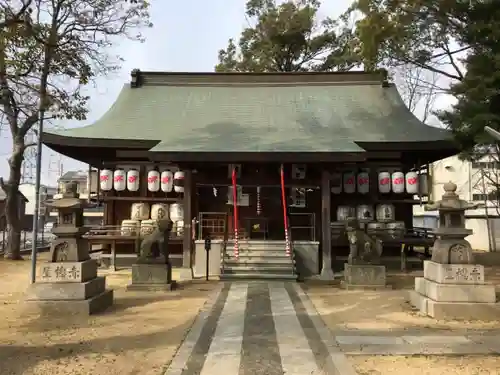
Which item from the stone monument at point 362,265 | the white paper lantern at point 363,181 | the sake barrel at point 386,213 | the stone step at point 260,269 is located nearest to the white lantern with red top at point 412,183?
the sake barrel at point 386,213

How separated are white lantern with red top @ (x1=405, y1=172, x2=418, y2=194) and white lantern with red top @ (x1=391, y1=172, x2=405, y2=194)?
0.17 m

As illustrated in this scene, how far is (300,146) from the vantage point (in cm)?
1460

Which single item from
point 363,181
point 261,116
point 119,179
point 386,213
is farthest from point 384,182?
point 119,179

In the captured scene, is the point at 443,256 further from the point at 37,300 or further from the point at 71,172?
the point at 71,172

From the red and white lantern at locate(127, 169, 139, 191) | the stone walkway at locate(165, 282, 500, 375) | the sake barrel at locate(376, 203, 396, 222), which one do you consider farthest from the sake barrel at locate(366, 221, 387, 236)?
the red and white lantern at locate(127, 169, 139, 191)

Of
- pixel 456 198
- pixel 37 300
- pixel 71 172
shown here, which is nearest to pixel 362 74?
pixel 456 198

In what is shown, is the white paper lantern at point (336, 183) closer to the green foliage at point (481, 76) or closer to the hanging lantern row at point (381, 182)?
the hanging lantern row at point (381, 182)

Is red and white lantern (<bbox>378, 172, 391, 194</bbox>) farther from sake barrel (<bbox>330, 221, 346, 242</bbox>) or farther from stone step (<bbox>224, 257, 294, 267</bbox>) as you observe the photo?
stone step (<bbox>224, 257, 294, 267</bbox>)

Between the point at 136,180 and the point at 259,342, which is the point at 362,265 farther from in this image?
the point at 136,180

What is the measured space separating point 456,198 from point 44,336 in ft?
24.4

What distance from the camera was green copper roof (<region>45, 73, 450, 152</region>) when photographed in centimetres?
1540

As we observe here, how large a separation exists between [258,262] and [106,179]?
6.51 m

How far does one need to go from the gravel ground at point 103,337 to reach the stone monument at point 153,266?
64cm

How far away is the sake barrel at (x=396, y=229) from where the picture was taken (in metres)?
15.9
